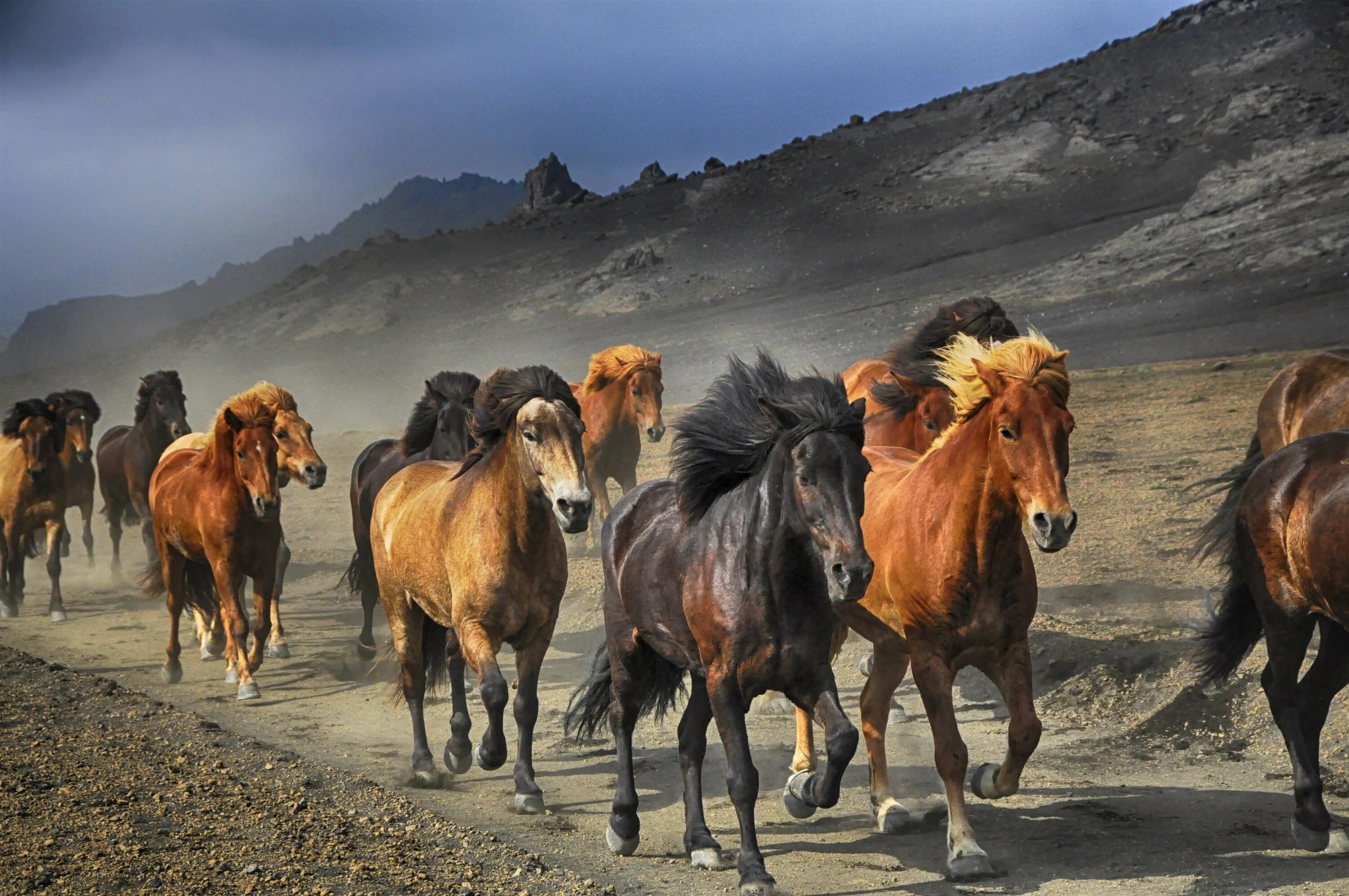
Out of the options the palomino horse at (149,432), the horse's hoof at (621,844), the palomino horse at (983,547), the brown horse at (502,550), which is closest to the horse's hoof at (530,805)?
the brown horse at (502,550)

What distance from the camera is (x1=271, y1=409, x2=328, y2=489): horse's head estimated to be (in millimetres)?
10094

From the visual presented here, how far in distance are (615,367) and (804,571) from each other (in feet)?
32.3

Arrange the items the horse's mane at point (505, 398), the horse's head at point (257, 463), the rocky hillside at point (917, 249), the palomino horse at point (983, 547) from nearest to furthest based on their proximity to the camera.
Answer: the palomino horse at point (983, 547) < the horse's mane at point (505, 398) < the horse's head at point (257, 463) < the rocky hillside at point (917, 249)

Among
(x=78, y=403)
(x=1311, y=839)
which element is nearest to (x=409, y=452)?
(x=1311, y=839)

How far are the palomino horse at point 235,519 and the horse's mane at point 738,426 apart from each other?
15.4 ft

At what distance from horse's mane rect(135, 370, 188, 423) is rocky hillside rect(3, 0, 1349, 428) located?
18105 mm

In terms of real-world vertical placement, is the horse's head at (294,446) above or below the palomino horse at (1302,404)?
above

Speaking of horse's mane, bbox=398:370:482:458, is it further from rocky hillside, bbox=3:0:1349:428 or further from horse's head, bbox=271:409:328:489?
rocky hillside, bbox=3:0:1349:428

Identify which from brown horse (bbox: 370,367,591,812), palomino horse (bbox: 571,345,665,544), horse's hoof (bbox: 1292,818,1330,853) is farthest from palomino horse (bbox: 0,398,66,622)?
horse's hoof (bbox: 1292,818,1330,853)

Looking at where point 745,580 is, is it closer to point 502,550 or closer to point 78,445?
point 502,550

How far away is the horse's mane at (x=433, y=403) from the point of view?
33.7 ft

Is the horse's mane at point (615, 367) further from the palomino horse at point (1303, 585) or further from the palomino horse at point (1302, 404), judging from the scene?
the palomino horse at point (1303, 585)

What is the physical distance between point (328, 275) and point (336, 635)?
53.1 metres

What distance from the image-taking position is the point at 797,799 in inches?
240
